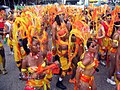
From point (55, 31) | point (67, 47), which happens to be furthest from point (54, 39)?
point (67, 47)

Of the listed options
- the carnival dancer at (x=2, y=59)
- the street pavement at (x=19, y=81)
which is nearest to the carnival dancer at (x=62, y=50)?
the street pavement at (x=19, y=81)

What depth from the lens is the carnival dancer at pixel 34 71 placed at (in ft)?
13.1

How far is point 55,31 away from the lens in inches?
253

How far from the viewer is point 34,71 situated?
3984mm

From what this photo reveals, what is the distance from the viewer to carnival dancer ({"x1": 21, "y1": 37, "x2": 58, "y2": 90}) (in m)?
3.99

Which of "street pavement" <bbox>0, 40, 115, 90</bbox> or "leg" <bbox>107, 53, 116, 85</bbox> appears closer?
"leg" <bbox>107, 53, 116, 85</bbox>

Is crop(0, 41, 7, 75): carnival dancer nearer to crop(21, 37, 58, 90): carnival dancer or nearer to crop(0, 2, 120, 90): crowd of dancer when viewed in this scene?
crop(0, 2, 120, 90): crowd of dancer

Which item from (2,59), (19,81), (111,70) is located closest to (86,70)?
(111,70)

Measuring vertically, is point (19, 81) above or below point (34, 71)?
below

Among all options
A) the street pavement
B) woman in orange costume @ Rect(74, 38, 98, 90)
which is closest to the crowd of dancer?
woman in orange costume @ Rect(74, 38, 98, 90)

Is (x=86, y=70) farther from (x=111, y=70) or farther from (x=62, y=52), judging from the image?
(x=111, y=70)

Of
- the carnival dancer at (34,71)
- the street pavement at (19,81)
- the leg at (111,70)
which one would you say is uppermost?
the carnival dancer at (34,71)

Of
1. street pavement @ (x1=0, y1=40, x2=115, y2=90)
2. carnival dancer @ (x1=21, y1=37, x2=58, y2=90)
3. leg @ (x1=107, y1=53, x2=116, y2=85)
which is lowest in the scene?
street pavement @ (x1=0, y1=40, x2=115, y2=90)

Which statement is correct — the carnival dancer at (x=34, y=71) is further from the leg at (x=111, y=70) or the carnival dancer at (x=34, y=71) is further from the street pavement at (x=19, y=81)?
the leg at (x=111, y=70)
